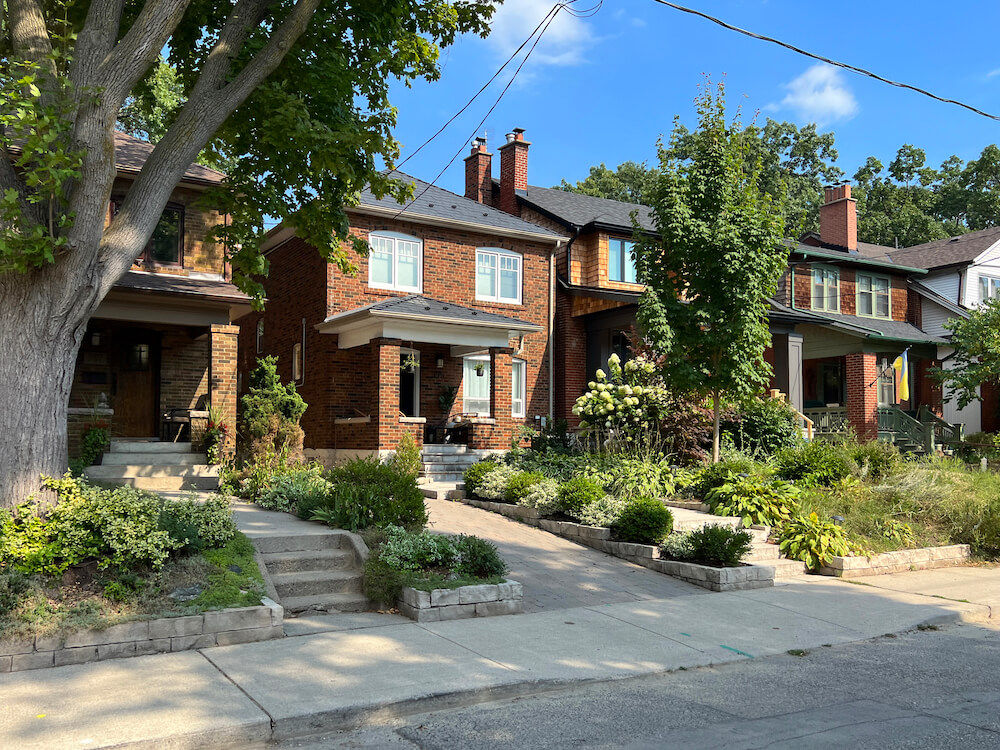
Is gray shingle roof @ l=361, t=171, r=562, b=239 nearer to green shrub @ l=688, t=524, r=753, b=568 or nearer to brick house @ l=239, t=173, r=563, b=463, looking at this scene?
brick house @ l=239, t=173, r=563, b=463

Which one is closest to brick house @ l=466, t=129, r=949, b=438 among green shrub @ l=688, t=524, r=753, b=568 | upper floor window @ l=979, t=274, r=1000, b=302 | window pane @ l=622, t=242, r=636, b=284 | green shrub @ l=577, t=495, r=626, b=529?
window pane @ l=622, t=242, r=636, b=284

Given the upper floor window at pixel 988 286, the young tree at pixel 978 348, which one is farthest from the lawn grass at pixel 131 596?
the upper floor window at pixel 988 286

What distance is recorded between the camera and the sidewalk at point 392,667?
16.1 feet

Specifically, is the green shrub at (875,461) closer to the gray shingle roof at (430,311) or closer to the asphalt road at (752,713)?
the asphalt road at (752,713)

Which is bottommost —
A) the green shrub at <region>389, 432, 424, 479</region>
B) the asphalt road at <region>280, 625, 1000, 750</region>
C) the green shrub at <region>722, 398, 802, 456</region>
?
the asphalt road at <region>280, 625, 1000, 750</region>

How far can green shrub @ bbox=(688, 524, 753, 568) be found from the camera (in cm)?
983

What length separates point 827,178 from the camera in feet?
174

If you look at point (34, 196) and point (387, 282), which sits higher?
point (387, 282)

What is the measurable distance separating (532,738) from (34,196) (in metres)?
5.89

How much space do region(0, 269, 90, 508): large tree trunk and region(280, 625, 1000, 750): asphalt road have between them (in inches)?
154

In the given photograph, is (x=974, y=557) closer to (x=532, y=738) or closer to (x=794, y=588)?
(x=794, y=588)

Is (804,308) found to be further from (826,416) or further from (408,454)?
(408,454)

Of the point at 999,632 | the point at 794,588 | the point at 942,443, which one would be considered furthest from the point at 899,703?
the point at 942,443

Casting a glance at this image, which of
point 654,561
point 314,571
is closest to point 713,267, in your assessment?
point 654,561
